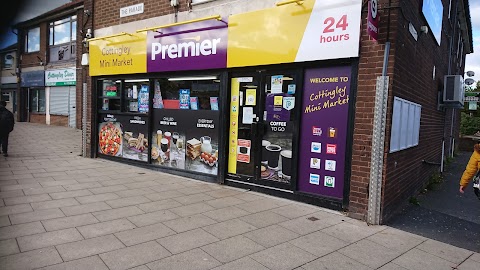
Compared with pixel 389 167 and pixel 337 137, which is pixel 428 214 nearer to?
pixel 389 167

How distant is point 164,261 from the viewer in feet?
10.9

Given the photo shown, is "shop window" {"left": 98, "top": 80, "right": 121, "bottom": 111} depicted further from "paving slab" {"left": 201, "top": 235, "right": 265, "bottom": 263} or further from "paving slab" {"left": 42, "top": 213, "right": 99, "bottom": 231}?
"paving slab" {"left": 201, "top": 235, "right": 265, "bottom": 263}

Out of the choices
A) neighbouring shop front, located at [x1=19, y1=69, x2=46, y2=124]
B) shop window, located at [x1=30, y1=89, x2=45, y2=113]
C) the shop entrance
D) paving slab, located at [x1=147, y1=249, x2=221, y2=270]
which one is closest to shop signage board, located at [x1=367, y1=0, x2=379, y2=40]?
the shop entrance

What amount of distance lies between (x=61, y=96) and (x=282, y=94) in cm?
1704

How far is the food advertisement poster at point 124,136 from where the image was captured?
8383mm

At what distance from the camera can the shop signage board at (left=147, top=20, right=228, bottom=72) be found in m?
6.58

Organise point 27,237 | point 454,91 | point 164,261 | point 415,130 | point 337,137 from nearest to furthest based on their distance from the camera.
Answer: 1. point 164,261
2. point 27,237
3. point 337,137
4. point 415,130
5. point 454,91

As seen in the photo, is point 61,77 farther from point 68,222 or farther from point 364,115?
point 364,115

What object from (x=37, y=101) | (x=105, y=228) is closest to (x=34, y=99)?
(x=37, y=101)

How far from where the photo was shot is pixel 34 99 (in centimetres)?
2058

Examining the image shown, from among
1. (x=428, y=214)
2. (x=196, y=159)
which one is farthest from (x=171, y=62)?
(x=428, y=214)

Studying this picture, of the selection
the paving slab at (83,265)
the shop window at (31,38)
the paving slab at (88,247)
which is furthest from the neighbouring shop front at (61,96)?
the shop window at (31,38)

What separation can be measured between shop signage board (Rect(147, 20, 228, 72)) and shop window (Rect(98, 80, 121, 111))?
66.0 inches

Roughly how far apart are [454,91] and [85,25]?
1026cm
